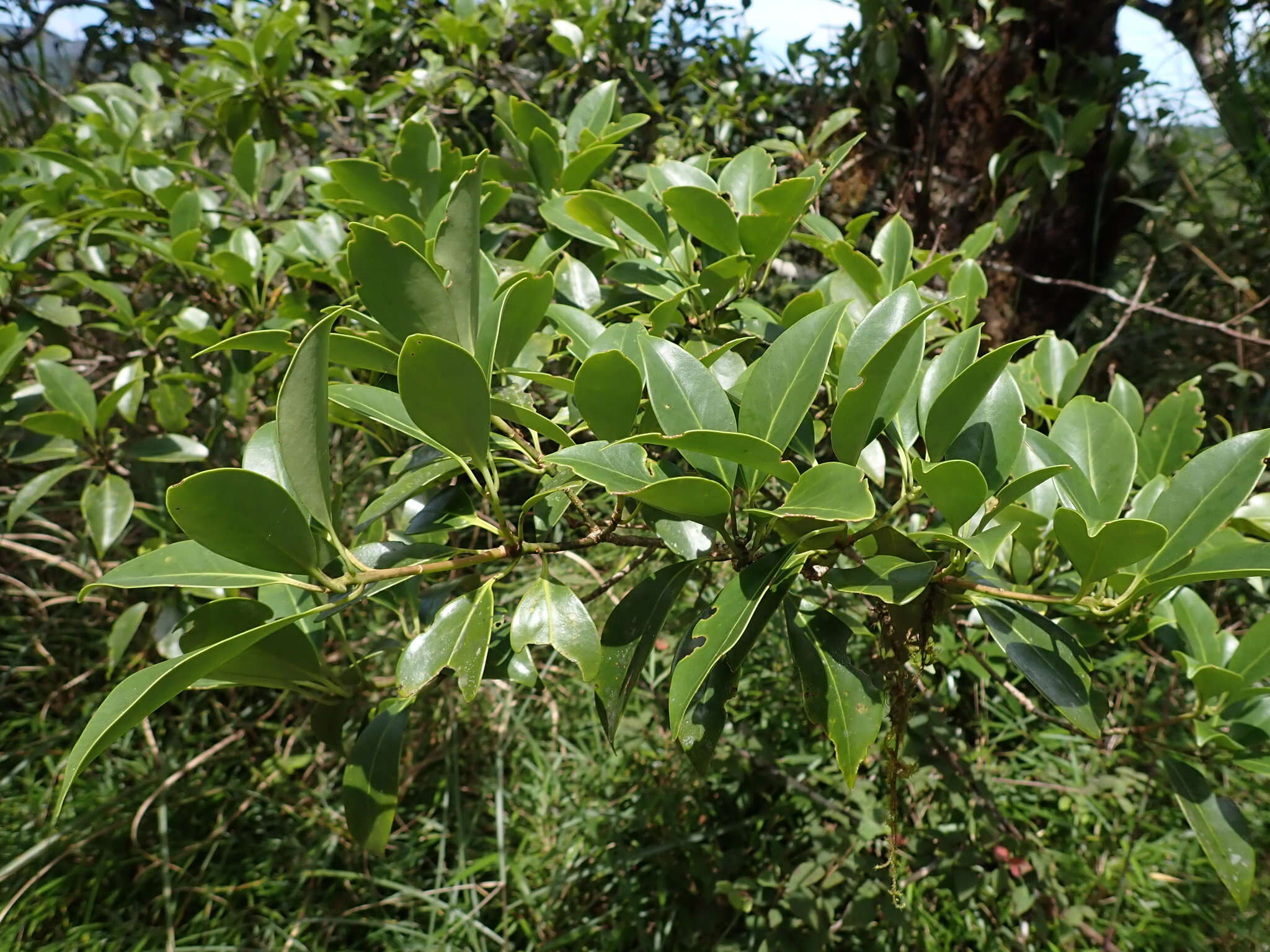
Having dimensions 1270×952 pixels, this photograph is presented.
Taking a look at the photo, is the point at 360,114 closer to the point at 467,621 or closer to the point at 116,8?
the point at 116,8

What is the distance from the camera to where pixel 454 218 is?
52 centimetres

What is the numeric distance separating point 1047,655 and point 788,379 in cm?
26

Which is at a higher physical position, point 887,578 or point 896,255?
point 896,255

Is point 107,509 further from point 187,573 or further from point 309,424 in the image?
point 309,424

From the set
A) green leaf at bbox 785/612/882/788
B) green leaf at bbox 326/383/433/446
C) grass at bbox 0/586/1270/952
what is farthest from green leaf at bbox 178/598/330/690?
grass at bbox 0/586/1270/952

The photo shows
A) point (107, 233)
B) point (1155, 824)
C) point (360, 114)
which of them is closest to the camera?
point (107, 233)

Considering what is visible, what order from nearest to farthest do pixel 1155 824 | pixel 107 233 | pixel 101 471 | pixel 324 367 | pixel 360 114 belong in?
1. pixel 324 367
2. pixel 107 233
3. pixel 101 471
4. pixel 360 114
5. pixel 1155 824

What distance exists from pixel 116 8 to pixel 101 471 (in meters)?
1.58

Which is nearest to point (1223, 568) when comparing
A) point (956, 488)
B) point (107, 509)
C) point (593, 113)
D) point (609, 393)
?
point (956, 488)

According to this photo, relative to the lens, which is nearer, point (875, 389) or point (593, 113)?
point (875, 389)

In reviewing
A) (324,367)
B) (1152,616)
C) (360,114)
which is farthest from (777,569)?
Answer: (360,114)

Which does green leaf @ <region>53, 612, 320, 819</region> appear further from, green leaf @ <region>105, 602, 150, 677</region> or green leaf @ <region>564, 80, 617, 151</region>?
green leaf @ <region>105, 602, 150, 677</region>

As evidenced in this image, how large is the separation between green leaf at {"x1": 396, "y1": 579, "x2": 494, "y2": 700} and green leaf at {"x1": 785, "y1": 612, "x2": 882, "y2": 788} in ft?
0.73

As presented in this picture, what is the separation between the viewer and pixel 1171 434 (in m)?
0.78
